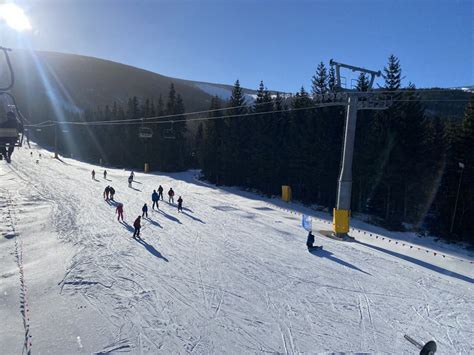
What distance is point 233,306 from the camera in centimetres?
1179

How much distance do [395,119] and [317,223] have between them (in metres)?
14.9

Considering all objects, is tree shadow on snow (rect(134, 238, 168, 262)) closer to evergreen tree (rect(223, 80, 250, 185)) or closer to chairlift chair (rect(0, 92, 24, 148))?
chairlift chair (rect(0, 92, 24, 148))

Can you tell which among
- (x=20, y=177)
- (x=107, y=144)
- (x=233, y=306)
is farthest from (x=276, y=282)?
(x=107, y=144)

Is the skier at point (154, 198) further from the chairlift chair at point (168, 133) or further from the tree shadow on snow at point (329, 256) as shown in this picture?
the chairlift chair at point (168, 133)

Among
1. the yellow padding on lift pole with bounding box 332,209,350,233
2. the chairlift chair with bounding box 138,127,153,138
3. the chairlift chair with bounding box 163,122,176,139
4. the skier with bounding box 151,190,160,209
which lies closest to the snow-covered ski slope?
the yellow padding on lift pole with bounding box 332,209,350,233

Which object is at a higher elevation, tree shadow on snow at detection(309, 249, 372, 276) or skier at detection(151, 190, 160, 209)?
skier at detection(151, 190, 160, 209)

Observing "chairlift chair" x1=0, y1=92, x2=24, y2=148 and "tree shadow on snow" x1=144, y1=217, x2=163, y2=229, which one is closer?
"chairlift chair" x1=0, y1=92, x2=24, y2=148

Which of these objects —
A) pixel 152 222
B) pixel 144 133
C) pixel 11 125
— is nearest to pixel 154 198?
pixel 152 222

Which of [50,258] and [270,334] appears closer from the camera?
[270,334]

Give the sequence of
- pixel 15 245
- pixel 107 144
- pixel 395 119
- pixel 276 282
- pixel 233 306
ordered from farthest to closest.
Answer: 1. pixel 107 144
2. pixel 395 119
3. pixel 15 245
4. pixel 276 282
5. pixel 233 306

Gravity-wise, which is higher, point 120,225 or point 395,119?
point 395,119

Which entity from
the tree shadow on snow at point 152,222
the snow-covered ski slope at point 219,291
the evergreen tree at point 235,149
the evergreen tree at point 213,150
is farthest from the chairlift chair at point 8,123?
the evergreen tree at point 213,150

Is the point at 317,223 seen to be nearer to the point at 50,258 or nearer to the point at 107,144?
the point at 50,258

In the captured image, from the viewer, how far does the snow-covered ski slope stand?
9875mm
